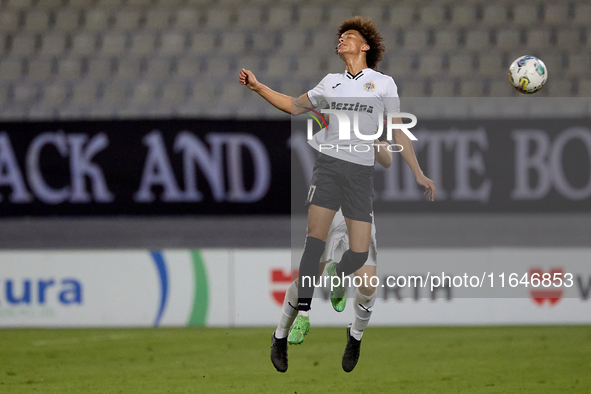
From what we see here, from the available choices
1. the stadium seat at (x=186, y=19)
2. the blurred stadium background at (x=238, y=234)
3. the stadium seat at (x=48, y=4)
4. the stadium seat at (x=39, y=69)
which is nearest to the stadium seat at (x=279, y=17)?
the stadium seat at (x=186, y=19)

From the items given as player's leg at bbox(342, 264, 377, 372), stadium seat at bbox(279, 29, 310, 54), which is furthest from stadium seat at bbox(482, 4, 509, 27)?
player's leg at bbox(342, 264, 377, 372)

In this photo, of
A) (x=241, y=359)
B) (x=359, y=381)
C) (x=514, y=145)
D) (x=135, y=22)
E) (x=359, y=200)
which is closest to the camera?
(x=359, y=200)

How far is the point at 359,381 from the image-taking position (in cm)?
702

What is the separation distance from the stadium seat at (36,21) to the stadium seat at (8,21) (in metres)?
0.16

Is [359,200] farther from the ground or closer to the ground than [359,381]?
farther from the ground

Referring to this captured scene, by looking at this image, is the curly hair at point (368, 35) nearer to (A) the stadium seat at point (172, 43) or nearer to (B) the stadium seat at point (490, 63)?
(B) the stadium seat at point (490, 63)

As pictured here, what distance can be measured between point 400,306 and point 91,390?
14.8 feet

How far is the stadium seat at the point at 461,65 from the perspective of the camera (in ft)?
37.7

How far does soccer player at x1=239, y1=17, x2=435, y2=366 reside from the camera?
369 cm

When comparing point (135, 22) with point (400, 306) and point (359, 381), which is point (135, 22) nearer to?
point (400, 306)

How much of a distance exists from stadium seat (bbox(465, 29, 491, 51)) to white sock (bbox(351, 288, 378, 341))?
334 inches

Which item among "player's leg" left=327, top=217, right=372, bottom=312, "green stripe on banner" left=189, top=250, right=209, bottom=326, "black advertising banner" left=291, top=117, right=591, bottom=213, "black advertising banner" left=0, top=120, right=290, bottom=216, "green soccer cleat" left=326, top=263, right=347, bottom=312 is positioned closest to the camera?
"player's leg" left=327, top=217, right=372, bottom=312

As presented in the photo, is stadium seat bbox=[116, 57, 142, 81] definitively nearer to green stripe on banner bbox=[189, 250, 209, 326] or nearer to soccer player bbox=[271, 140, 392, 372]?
green stripe on banner bbox=[189, 250, 209, 326]

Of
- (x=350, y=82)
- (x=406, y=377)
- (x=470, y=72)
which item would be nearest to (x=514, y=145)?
(x=470, y=72)
